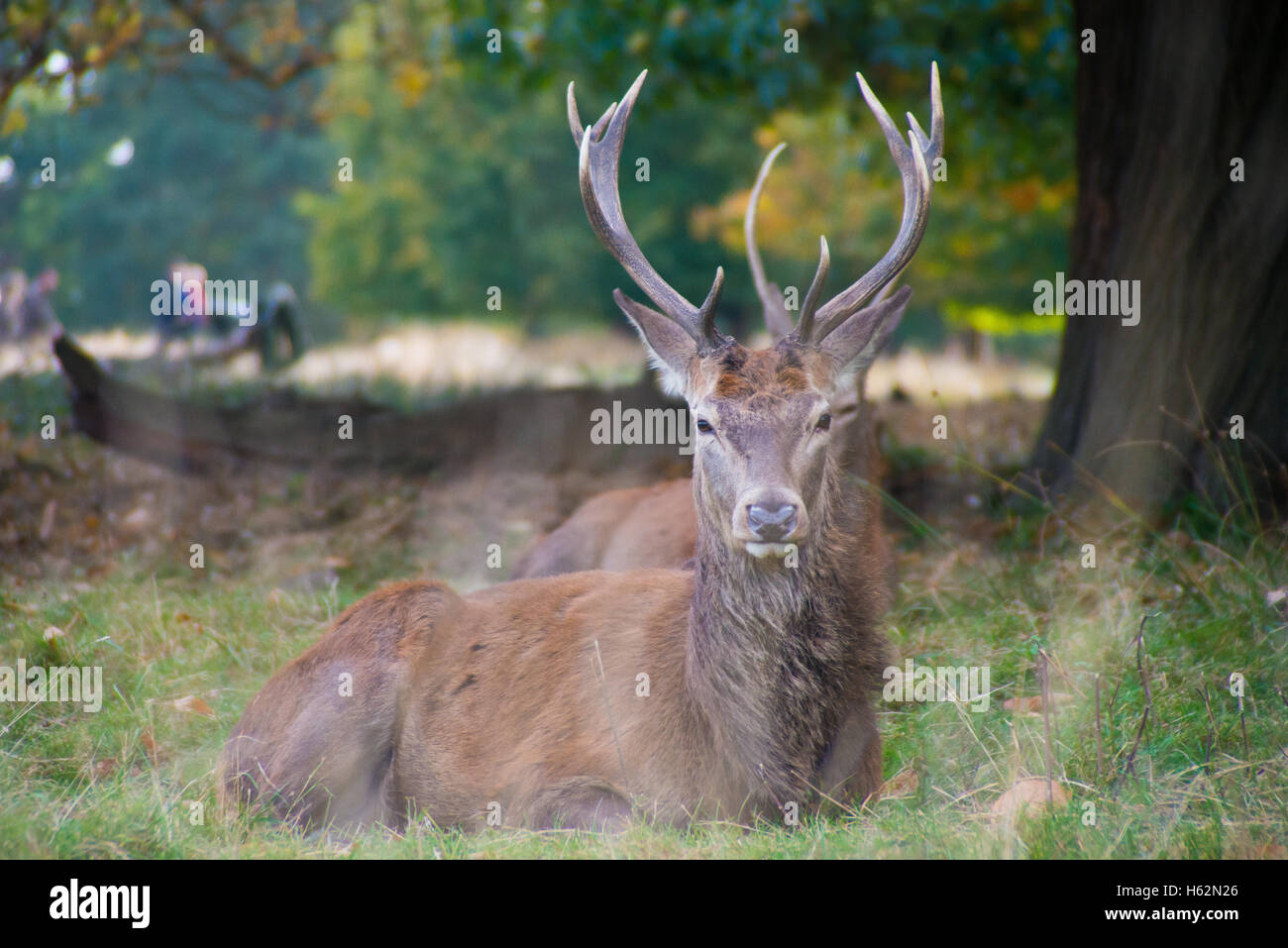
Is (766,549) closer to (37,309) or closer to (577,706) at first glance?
(577,706)

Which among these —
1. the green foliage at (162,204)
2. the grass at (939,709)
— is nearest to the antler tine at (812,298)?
the grass at (939,709)

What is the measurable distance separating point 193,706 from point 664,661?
7.32ft

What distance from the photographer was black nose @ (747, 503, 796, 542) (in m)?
4.21

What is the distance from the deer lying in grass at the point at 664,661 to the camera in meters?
4.48

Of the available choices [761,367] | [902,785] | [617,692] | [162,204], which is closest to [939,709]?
[902,785]

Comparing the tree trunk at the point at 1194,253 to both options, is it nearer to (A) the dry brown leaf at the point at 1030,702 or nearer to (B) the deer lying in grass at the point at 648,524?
(B) the deer lying in grass at the point at 648,524

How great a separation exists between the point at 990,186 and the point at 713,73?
650 centimetres

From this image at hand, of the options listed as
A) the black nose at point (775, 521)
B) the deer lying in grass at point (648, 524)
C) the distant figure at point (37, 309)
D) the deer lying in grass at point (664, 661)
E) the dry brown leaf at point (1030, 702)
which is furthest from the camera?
the distant figure at point (37, 309)

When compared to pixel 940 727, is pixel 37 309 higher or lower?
higher

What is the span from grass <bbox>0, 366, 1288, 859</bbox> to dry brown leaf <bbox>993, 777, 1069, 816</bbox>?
4 cm

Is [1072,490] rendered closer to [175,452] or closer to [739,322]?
[175,452]

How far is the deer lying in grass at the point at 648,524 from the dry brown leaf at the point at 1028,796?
1838mm

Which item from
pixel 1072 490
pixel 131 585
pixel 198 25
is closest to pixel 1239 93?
pixel 1072 490

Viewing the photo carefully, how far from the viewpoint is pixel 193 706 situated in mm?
5699
